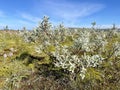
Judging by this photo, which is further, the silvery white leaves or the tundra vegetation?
the silvery white leaves

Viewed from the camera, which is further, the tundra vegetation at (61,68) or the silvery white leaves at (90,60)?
the silvery white leaves at (90,60)

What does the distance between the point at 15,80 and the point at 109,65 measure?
591cm

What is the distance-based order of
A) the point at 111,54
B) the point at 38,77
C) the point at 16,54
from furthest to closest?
1. the point at 16,54
2. the point at 111,54
3. the point at 38,77

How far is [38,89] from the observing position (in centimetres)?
1035

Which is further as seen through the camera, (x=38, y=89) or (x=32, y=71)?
(x=32, y=71)

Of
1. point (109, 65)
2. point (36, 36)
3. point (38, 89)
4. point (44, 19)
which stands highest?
point (44, 19)

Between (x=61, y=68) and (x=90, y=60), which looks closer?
(x=90, y=60)

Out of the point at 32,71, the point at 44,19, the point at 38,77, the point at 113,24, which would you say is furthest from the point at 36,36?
the point at 113,24

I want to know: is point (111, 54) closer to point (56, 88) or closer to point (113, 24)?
point (56, 88)

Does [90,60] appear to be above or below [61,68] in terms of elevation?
above

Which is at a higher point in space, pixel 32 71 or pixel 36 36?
pixel 36 36

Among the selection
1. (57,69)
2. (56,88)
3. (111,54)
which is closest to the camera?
(56,88)

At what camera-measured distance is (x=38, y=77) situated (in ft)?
38.4

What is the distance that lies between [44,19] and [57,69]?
4100mm
